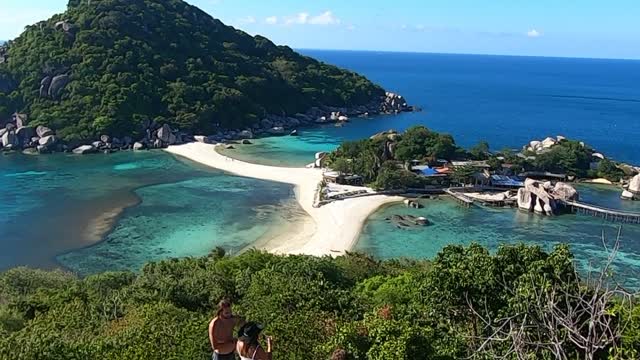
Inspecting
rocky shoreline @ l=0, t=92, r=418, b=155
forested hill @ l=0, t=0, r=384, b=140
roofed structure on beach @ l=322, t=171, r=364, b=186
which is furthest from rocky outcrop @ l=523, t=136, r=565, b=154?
forested hill @ l=0, t=0, r=384, b=140

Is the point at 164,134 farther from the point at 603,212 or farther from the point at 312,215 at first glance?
the point at 603,212

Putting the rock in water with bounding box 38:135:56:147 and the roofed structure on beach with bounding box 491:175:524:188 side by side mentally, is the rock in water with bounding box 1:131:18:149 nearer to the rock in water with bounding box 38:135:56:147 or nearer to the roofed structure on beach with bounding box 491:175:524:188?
the rock in water with bounding box 38:135:56:147

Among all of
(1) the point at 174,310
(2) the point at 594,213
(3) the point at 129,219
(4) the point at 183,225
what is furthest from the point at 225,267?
(2) the point at 594,213

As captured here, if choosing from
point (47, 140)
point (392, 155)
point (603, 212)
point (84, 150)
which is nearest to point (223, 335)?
point (603, 212)

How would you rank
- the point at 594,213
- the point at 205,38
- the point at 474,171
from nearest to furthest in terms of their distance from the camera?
1. the point at 594,213
2. the point at 474,171
3. the point at 205,38

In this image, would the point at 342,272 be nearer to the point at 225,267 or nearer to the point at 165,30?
the point at 225,267
